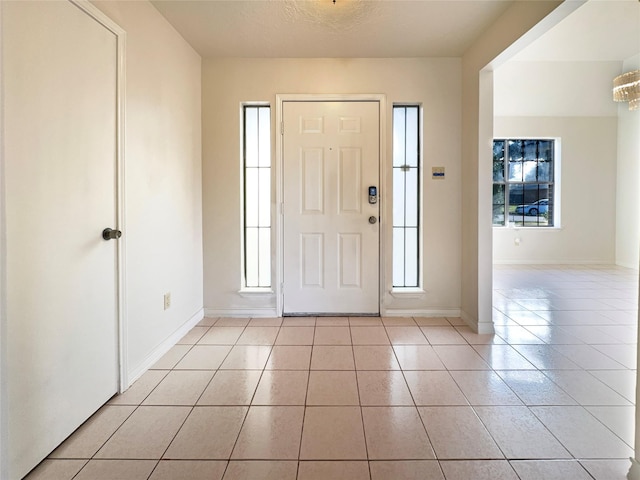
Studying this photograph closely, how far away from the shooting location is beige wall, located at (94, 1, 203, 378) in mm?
2148

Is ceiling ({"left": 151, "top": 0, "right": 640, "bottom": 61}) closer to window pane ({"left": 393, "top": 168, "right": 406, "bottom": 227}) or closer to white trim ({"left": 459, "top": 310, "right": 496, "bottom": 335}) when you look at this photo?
window pane ({"left": 393, "top": 168, "right": 406, "bottom": 227})

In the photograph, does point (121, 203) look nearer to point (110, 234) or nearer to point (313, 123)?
point (110, 234)

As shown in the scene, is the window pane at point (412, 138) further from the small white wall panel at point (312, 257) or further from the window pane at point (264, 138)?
the window pane at point (264, 138)

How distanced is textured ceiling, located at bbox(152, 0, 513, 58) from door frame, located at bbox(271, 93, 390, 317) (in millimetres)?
373

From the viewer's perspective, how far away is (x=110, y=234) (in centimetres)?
190

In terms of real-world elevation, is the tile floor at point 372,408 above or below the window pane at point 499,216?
below

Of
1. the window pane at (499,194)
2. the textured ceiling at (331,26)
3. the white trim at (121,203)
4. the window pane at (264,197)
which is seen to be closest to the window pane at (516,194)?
the window pane at (499,194)

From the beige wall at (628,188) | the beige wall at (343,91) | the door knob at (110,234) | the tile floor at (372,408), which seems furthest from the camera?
the beige wall at (628,188)

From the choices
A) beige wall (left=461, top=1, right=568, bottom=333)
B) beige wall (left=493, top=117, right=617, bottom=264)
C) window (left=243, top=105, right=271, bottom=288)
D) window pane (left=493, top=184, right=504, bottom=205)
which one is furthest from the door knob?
window pane (left=493, top=184, right=504, bottom=205)

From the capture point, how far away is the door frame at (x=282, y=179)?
3.27 metres

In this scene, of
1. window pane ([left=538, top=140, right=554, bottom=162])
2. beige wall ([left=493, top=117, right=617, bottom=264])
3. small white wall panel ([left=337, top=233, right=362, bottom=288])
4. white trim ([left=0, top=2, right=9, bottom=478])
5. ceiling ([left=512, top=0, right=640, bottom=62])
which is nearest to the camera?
white trim ([left=0, top=2, right=9, bottom=478])

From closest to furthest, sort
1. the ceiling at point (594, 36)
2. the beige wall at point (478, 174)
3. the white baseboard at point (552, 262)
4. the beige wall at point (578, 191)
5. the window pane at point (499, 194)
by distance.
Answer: the beige wall at point (478, 174) < the ceiling at point (594, 36) < the beige wall at point (578, 191) < the white baseboard at point (552, 262) < the window pane at point (499, 194)

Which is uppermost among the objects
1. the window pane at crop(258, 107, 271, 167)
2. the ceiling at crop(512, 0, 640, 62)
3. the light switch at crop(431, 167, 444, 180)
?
the ceiling at crop(512, 0, 640, 62)

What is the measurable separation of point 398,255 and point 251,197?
160 cm
